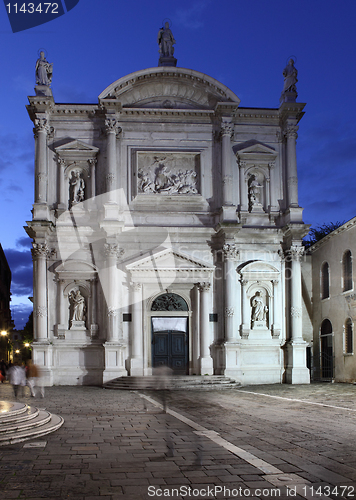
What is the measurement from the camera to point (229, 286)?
24.2 m

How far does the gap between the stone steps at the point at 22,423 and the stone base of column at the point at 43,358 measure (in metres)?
11.6

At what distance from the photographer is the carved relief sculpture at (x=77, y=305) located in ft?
79.5

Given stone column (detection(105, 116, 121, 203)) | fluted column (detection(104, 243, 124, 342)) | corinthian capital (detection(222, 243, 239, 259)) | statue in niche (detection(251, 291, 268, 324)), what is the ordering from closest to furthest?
fluted column (detection(104, 243, 124, 342)), corinthian capital (detection(222, 243, 239, 259)), stone column (detection(105, 116, 121, 203)), statue in niche (detection(251, 291, 268, 324))

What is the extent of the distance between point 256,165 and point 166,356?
33.8 feet

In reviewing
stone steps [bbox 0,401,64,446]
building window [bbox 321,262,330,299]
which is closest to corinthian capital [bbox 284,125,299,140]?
building window [bbox 321,262,330,299]

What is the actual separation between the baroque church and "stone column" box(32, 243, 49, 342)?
0.06m

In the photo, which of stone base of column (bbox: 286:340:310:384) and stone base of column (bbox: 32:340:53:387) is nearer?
stone base of column (bbox: 32:340:53:387)

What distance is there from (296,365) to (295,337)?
128 centimetres

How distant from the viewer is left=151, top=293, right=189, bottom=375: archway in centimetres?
2478

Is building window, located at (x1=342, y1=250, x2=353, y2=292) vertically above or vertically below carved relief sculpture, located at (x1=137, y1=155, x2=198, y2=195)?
below

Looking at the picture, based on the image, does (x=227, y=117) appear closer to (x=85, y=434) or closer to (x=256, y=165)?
(x=256, y=165)

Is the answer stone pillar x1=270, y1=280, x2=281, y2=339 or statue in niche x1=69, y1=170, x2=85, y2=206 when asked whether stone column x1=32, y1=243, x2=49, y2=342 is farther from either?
stone pillar x1=270, y1=280, x2=281, y2=339

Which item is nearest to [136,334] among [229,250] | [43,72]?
[229,250]

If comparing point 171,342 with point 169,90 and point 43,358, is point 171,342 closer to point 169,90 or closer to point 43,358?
point 43,358
